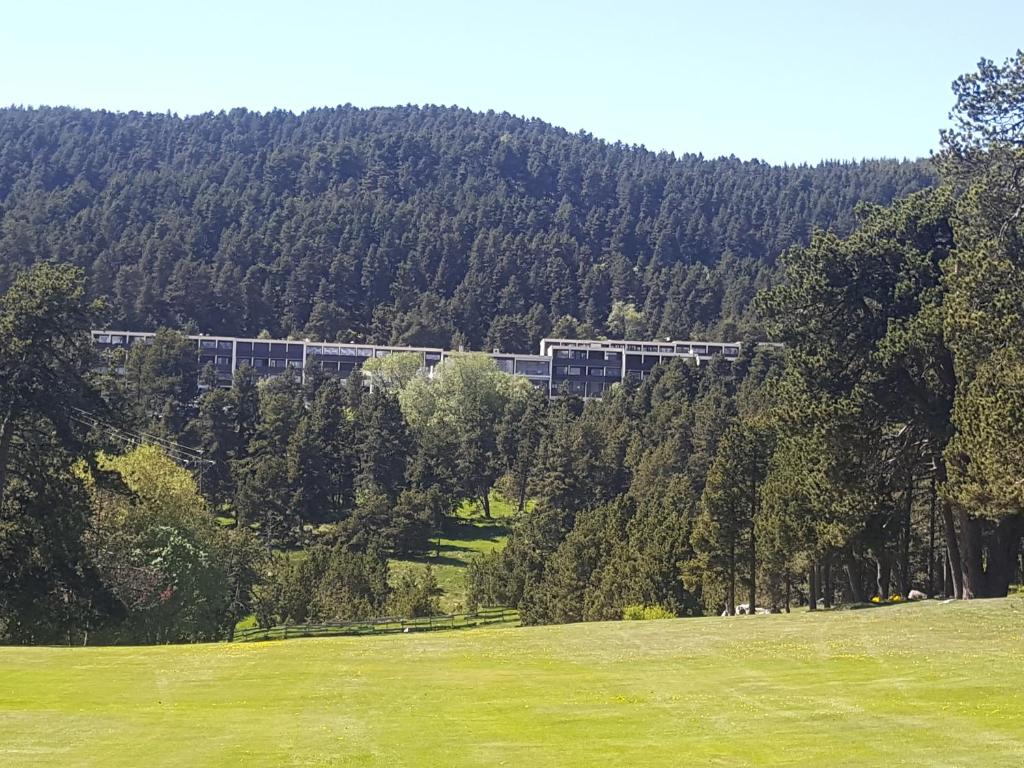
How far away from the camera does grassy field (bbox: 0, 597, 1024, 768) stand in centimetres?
2131

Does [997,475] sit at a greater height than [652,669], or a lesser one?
greater

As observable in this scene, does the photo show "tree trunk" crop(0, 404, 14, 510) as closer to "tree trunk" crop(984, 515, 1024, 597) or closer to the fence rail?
the fence rail

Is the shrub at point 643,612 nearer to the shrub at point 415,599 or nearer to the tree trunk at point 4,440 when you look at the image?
the shrub at point 415,599

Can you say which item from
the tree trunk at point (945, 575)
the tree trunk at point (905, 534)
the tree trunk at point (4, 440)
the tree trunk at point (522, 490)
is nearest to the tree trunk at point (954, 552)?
the tree trunk at point (905, 534)

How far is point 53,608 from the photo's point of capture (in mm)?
53281

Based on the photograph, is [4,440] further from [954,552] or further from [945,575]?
[945,575]

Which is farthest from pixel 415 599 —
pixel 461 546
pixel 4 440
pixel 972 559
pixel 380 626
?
pixel 972 559

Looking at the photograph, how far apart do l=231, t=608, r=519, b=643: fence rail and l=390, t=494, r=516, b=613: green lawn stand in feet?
16.7

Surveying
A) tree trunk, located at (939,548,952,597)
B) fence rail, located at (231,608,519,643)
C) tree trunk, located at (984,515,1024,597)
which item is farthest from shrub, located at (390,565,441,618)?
tree trunk, located at (984,515,1024,597)

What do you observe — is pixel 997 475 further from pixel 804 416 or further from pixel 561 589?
pixel 561 589

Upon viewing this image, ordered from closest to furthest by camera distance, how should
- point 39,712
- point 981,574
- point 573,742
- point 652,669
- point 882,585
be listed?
point 573,742 < point 39,712 < point 652,669 < point 981,574 < point 882,585

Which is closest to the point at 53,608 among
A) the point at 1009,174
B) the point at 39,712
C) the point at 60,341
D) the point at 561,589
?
the point at 60,341

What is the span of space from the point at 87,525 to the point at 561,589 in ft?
103

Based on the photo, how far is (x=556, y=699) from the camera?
27.8 m
